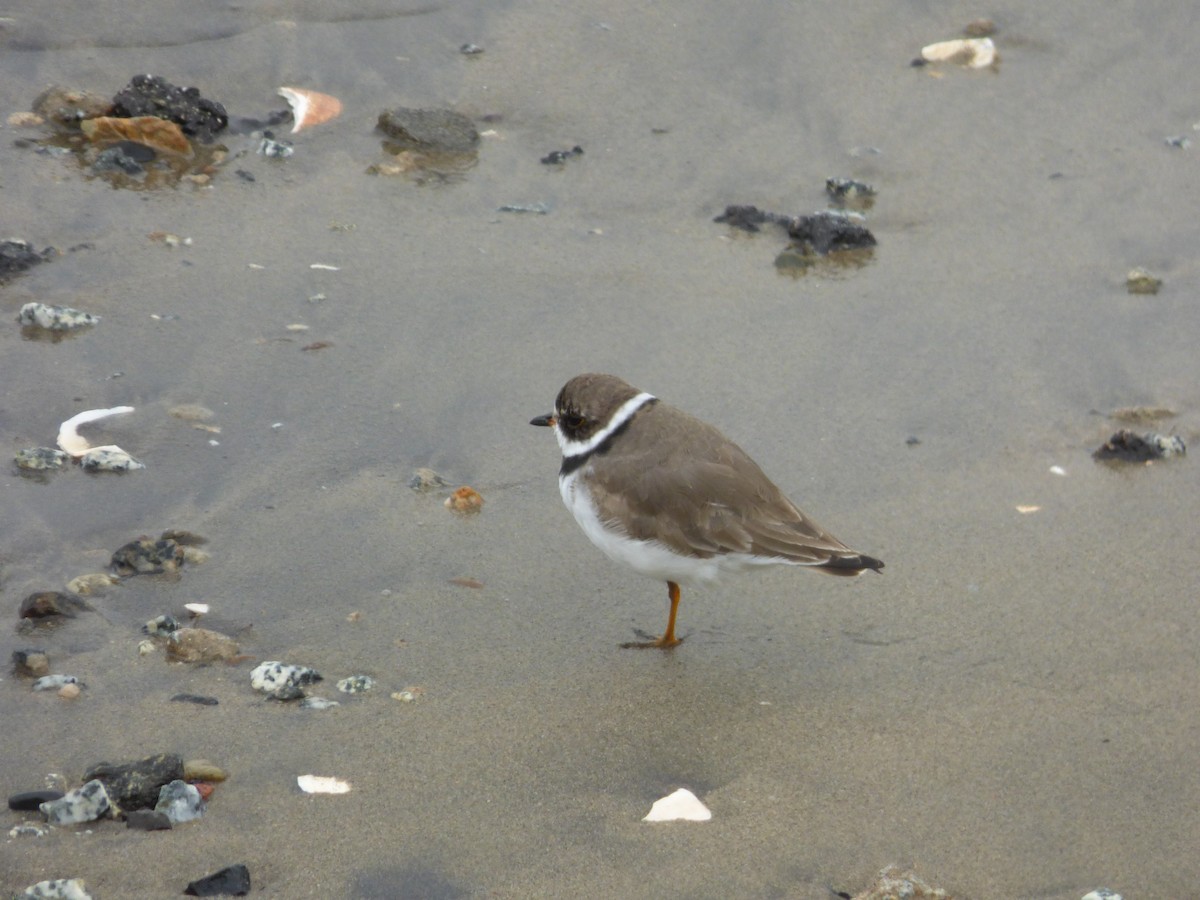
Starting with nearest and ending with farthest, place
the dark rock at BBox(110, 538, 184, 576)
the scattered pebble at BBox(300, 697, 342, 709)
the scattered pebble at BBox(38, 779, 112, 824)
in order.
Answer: the scattered pebble at BBox(38, 779, 112, 824), the scattered pebble at BBox(300, 697, 342, 709), the dark rock at BBox(110, 538, 184, 576)

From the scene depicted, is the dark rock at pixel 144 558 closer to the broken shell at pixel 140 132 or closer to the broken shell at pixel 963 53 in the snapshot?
the broken shell at pixel 140 132

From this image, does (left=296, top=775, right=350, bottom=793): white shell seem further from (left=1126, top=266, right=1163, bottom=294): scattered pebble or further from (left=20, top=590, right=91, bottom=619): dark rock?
(left=1126, top=266, right=1163, bottom=294): scattered pebble

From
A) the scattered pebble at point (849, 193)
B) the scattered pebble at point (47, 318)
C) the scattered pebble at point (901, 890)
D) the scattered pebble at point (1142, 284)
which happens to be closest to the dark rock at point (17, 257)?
the scattered pebble at point (47, 318)

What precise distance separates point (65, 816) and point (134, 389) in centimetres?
221

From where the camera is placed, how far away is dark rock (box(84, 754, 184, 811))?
10.3 feet

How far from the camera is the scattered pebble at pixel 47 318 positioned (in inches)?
201

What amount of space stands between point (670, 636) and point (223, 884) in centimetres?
171

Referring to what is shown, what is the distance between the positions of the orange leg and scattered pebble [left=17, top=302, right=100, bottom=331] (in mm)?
2581

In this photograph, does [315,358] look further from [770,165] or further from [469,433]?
[770,165]

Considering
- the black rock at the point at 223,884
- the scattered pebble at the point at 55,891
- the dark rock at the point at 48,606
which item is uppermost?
the scattered pebble at the point at 55,891

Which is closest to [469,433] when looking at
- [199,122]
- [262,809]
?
[262,809]

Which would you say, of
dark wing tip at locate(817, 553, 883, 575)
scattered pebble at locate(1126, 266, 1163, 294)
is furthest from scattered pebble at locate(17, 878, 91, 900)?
scattered pebble at locate(1126, 266, 1163, 294)

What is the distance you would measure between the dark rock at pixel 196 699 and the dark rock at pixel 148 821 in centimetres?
48

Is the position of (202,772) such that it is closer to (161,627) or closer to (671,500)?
(161,627)
